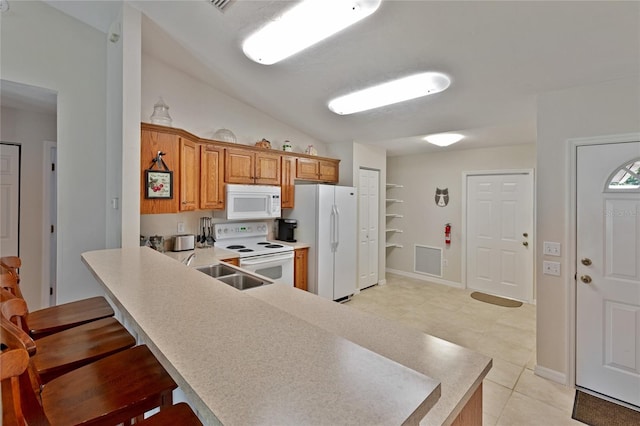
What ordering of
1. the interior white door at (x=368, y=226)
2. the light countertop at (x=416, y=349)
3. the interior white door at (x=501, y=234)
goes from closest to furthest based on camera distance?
the light countertop at (x=416, y=349)
the interior white door at (x=501, y=234)
the interior white door at (x=368, y=226)

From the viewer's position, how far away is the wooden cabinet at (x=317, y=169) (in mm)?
4301

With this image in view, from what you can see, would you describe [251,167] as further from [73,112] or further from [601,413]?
[601,413]

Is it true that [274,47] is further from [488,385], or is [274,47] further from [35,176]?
[488,385]

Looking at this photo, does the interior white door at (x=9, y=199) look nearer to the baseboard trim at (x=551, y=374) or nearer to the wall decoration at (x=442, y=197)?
the baseboard trim at (x=551, y=374)

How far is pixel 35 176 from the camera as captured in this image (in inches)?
127

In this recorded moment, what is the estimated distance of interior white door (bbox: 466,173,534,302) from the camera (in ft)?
14.1

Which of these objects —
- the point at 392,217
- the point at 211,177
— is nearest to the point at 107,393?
the point at 211,177

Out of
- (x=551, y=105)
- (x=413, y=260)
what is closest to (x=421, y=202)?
(x=413, y=260)

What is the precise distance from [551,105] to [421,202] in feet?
9.96

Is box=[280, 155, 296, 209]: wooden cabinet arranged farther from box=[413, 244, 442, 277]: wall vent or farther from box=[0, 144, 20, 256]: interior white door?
box=[0, 144, 20, 256]: interior white door

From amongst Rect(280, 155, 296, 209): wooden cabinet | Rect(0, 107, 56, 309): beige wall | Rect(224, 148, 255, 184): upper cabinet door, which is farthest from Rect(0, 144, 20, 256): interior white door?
Rect(280, 155, 296, 209): wooden cabinet

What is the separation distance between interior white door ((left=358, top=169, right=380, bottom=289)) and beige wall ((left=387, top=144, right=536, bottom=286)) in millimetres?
872

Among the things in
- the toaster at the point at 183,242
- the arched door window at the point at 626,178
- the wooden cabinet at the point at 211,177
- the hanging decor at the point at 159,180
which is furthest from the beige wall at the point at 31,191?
the arched door window at the point at 626,178

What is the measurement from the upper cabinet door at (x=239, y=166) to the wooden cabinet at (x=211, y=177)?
0.24ft
